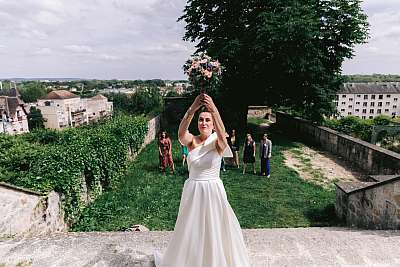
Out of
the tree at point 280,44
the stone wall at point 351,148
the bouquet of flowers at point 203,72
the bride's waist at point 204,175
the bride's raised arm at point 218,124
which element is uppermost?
the tree at point 280,44

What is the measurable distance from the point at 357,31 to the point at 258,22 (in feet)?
18.7

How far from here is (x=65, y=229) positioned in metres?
6.30

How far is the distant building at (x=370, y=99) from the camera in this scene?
88.3 metres

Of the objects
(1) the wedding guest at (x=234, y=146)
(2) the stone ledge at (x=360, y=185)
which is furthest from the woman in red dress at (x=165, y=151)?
(2) the stone ledge at (x=360, y=185)

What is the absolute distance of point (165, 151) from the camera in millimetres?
10750

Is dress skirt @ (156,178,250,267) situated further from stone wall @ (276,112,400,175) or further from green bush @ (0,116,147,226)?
stone wall @ (276,112,400,175)

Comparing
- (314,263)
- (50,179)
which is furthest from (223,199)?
(50,179)

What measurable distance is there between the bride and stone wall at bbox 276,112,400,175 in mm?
8144

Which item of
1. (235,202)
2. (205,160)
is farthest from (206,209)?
(235,202)

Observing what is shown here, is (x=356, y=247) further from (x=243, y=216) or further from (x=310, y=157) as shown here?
(x=310, y=157)

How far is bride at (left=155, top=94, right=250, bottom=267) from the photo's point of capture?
321 centimetres

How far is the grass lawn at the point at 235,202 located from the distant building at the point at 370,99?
3500 inches

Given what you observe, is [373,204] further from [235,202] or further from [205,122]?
[205,122]

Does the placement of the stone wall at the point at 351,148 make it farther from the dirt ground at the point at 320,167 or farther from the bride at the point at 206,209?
the bride at the point at 206,209
